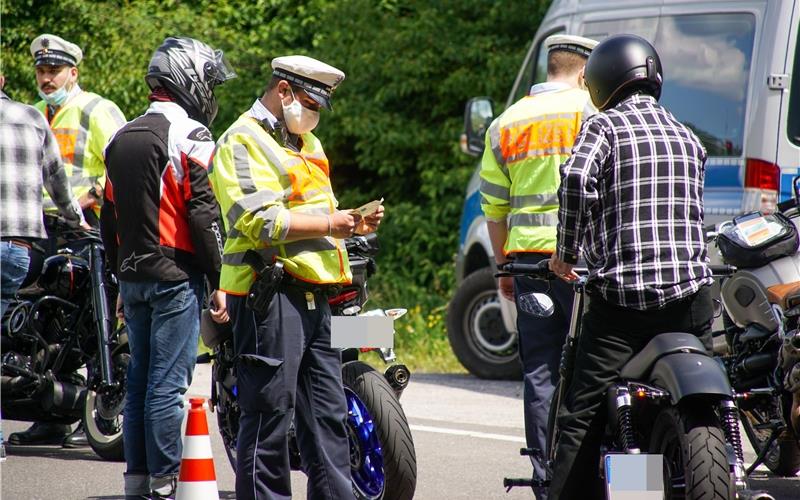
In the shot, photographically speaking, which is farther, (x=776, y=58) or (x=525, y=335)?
(x=776, y=58)

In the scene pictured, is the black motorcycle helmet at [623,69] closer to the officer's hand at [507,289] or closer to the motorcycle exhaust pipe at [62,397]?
the officer's hand at [507,289]

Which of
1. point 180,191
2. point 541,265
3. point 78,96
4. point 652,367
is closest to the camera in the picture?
point 652,367

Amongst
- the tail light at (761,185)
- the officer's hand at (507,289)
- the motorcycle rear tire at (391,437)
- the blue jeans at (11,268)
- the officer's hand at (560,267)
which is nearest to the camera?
the officer's hand at (560,267)

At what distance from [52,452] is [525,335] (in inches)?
122

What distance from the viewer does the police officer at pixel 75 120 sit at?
8633 mm

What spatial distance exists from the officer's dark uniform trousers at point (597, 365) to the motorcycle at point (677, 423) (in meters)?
0.05

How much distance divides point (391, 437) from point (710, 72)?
3998 mm

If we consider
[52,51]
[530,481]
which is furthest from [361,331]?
[52,51]

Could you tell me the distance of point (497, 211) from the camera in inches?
245

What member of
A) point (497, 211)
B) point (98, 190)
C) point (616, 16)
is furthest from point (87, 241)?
point (616, 16)

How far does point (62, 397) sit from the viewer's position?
7520 mm

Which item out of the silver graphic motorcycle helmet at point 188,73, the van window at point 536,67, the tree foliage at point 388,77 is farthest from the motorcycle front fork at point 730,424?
the tree foliage at point 388,77

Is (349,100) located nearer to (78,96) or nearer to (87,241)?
(78,96)

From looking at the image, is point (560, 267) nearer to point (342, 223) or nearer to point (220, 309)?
point (342, 223)
